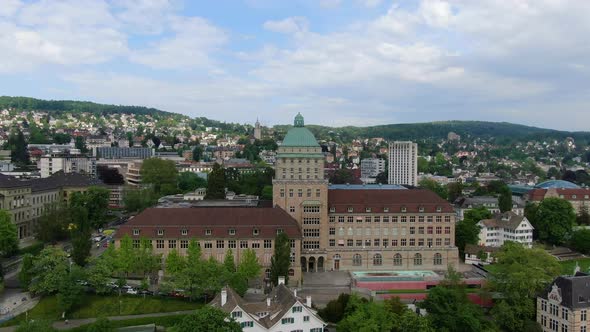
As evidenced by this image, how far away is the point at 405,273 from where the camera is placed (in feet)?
273

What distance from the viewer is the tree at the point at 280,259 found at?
7150cm

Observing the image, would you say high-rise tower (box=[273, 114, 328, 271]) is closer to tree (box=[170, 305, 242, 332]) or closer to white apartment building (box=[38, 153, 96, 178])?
tree (box=[170, 305, 242, 332])

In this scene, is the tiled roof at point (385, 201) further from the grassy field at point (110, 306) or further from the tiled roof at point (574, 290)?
the grassy field at point (110, 306)

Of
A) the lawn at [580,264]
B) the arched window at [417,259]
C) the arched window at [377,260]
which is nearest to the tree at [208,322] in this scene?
the arched window at [377,260]

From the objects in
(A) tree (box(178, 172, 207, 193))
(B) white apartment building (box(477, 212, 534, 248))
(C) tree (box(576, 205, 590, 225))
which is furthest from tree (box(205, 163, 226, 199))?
(C) tree (box(576, 205, 590, 225))

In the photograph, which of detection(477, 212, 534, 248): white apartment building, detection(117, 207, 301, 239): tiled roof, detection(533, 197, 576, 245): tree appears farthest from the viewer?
detection(533, 197, 576, 245): tree

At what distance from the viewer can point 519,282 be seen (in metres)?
65.9

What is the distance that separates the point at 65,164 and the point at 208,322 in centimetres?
14409

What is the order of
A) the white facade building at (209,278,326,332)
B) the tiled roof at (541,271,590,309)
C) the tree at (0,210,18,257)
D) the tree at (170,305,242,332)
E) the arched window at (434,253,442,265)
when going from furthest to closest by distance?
the arched window at (434,253,442,265), the tree at (0,210,18,257), the tiled roof at (541,271,590,309), the white facade building at (209,278,326,332), the tree at (170,305,242,332)

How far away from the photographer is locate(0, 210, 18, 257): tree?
272 ft

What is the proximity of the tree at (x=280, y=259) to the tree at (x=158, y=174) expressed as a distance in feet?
284

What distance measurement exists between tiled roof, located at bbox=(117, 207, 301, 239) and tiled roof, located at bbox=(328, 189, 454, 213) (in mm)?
11083

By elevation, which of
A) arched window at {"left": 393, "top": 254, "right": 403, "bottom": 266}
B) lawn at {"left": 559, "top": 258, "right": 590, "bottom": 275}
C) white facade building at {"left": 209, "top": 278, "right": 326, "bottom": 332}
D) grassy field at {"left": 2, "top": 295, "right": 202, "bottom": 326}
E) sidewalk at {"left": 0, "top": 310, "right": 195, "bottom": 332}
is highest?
white facade building at {"left": 209, "top": 278, "right": 326, "bottom": 332}

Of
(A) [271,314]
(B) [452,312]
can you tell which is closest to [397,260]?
(B) [452,312]
